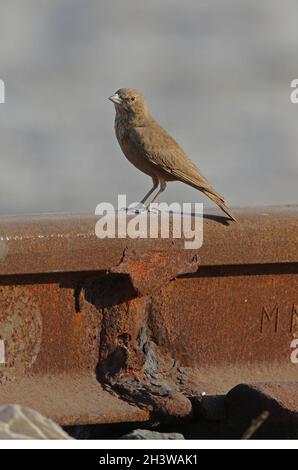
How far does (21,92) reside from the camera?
50.0ft

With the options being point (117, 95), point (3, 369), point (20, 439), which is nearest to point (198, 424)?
point (3, 369)

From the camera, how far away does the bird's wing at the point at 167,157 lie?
746 centimetres

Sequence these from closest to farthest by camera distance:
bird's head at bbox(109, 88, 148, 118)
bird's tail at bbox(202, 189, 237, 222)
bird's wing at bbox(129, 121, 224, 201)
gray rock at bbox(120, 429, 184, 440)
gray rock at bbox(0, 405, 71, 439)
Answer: gray rock at bbox(0, 405, 71, 439), gray rock at bbox(120, 429, 184, 440), bird's tail at bbox(202, 189, 237, 222), bird's wing at bbox(129, 121, 224, 201), bird's head at bbox(109, 88, 148, 118)

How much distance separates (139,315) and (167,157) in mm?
1486

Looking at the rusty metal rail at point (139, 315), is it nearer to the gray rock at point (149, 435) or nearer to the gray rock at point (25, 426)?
the gray rock at point (149, 435)

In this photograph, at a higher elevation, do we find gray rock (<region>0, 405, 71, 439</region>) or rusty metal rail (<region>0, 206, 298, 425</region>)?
rusty metal rail (<region>0, 206, 298, 425</region>)

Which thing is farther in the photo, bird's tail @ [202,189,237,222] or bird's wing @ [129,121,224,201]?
bird's wing @ [129,121,224,201]

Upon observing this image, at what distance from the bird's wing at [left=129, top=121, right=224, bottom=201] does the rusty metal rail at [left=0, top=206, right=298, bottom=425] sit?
0.99m

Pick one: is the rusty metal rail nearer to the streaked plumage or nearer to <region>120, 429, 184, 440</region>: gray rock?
<region>120, 429, 184, 440</region>: gray rock

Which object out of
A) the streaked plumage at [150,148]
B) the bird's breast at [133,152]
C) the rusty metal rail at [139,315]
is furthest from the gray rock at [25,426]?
the bird's breast at [133,152]

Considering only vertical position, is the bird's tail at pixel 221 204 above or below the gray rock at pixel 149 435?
above

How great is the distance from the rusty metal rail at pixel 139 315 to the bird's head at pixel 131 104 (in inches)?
62.0

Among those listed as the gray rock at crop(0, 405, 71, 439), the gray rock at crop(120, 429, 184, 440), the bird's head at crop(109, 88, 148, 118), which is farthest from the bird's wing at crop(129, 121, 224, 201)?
the gray rock at crop(0, 405, 71, 439)

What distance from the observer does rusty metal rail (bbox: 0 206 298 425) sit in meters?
5.96
